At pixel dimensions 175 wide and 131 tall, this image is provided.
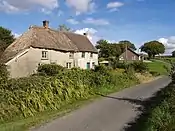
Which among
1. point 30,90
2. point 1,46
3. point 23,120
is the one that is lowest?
point 23,120

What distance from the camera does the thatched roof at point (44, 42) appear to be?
4238cm

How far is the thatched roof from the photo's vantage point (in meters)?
42.4

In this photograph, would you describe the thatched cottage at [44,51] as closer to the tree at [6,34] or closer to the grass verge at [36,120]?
the tree at [6,34]

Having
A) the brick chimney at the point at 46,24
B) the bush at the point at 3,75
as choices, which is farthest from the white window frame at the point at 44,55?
the bush at the point at 3,75

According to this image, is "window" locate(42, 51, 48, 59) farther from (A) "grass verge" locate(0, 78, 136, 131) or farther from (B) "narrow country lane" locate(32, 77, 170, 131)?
(B) "narrow country lane" locate(32, 77, 170, 131)

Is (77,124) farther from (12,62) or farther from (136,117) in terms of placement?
(12,62)

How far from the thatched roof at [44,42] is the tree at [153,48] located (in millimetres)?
87206

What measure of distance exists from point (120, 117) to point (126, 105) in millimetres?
3421

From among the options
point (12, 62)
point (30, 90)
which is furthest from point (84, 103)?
point (12, 62)

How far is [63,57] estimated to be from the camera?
46469 mm

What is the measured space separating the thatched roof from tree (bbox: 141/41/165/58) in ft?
286

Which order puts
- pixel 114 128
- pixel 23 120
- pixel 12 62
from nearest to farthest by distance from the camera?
pixel 114 128 < pixel 23 120 < pixel 12 62

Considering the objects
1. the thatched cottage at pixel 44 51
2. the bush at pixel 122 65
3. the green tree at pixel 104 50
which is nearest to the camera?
the thatched cottage at pixel 44 51

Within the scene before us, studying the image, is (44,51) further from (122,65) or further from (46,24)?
(122,65)
